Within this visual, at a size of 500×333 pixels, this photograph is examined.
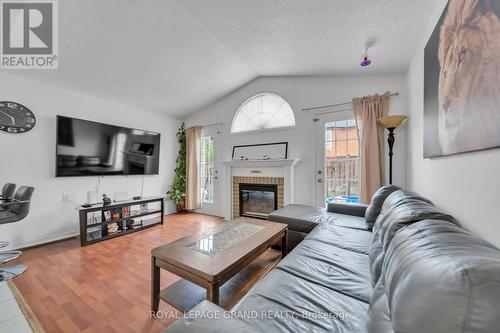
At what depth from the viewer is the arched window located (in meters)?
3.65

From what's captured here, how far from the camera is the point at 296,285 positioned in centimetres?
112

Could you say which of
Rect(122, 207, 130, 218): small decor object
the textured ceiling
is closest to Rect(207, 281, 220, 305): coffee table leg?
the textured ceiling

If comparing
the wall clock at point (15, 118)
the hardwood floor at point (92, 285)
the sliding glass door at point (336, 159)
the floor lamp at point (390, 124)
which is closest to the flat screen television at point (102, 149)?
the wall clock at point (15, 118)

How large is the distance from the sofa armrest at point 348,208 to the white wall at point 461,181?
2.07ft

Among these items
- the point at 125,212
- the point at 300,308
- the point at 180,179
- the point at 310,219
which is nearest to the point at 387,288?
the point at 300,308

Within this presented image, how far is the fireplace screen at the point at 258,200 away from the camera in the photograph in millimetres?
3756

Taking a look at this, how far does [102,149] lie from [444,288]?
4066 millimetres

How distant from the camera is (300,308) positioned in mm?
944

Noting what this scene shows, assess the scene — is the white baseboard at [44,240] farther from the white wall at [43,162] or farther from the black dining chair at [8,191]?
the black dining chair at [8,191]

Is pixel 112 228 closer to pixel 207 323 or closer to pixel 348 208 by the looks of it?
pixel 207 323

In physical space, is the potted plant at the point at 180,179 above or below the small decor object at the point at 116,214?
above

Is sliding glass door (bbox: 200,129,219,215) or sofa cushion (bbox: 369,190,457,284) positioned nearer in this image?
sofa cushion (bbox: 369,190,457,284)

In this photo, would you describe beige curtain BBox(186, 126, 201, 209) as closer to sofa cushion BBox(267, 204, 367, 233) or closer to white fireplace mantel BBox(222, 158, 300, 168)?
white fireplace mantel BBox(222, 158, 300, 168)

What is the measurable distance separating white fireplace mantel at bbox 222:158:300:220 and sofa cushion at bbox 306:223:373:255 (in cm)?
136
